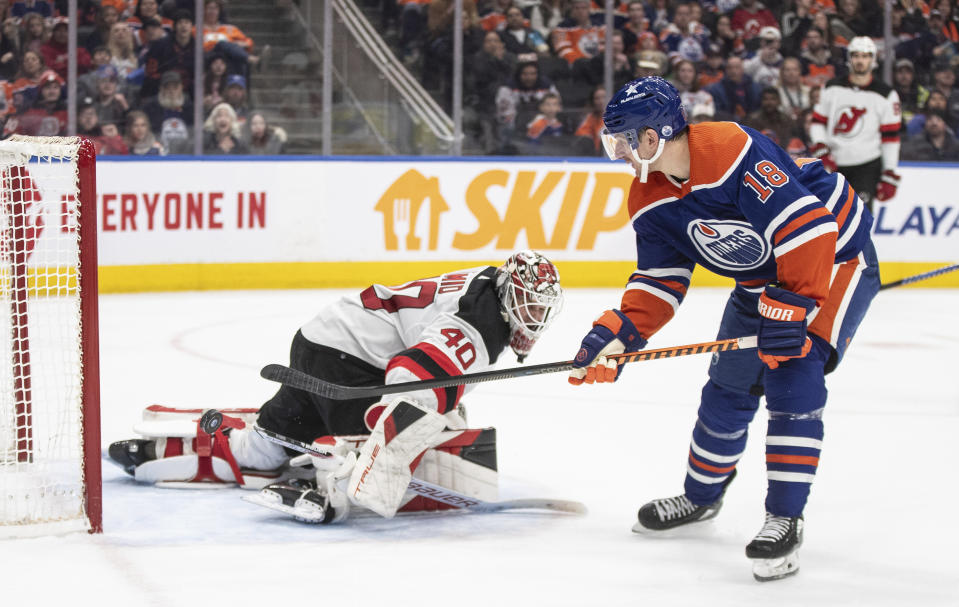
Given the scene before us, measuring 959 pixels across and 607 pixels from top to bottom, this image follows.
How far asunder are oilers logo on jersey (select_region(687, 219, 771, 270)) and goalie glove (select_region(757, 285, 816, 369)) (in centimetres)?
14

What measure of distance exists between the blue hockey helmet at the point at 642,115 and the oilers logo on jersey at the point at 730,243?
190mm

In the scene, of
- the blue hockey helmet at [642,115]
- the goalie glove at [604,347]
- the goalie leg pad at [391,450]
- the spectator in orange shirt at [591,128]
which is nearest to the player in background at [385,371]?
the goalie leg pad at [391,450]

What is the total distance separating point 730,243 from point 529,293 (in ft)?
1.58

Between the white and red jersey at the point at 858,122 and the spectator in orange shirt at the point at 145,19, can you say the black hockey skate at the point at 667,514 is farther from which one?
the spectator in orange shirt at the point at 145,19

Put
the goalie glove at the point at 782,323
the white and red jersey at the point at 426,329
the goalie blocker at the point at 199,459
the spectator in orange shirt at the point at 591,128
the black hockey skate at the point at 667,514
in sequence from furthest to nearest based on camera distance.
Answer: the spectator in orange shirt at the point at 591,128 → the goalie blocker at the point at 199,459 → the black hockey skate at the point at 667,514 → the white and red jersey at the point at 426,329 → the goalie glove at the point at 782,323

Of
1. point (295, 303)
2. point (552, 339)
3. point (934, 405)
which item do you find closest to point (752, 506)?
point (934, 405)

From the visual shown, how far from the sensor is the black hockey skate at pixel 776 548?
8.20ft

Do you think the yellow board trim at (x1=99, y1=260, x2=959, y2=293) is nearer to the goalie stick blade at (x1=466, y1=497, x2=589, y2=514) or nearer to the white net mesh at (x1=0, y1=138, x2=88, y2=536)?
the white net mesh at (x1=0, y1=138, x2=88, y2=536)

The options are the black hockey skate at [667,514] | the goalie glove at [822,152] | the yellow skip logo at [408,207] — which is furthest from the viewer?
the yellow skip logo at [408,207]

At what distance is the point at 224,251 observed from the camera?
7.17m

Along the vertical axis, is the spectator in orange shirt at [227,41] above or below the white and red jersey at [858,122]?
above

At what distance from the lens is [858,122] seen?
22.4ft

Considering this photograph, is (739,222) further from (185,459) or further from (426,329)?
(185,459)

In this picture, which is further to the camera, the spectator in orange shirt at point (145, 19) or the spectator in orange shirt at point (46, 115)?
the spectator in orange shirt at point (145, 19)
